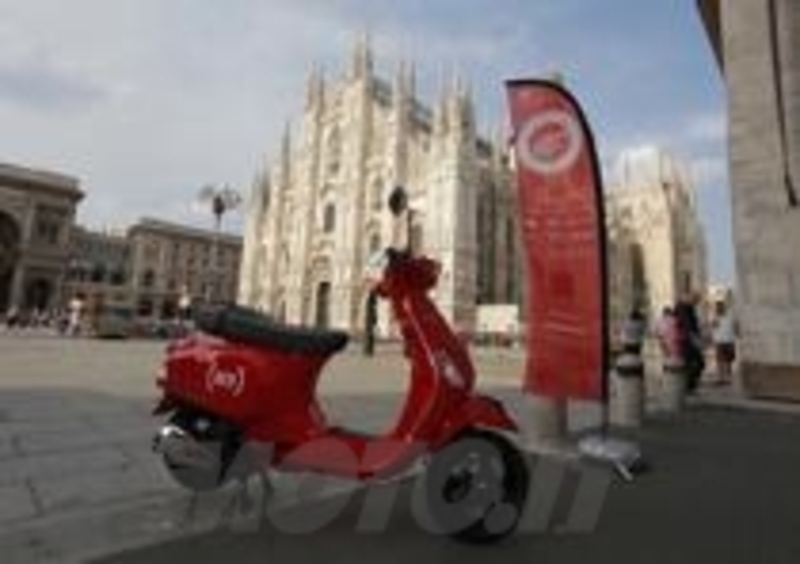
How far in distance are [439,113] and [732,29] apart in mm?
40095

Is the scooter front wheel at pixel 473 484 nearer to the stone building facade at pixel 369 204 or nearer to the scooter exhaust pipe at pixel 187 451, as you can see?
the scooter exhaust pipe at pixel 187 451

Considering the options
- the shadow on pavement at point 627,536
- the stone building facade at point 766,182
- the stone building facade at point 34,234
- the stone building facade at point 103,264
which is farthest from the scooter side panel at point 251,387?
the stone building facade at point 103,264

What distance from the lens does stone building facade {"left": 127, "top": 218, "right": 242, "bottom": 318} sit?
8356cm

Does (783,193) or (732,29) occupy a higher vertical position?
(732,29)

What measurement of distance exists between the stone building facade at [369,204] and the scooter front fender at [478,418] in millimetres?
43188

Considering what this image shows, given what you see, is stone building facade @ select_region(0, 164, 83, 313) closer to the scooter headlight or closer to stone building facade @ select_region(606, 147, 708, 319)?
stone building facade @ select_region(606, 147, 708, 319)

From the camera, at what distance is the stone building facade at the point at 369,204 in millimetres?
50344

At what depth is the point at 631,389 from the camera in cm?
835

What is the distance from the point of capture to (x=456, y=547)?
3.61 metres

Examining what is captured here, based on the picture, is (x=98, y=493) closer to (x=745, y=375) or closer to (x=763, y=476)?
(x=763, y=476)

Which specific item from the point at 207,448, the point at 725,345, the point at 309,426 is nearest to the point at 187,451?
the point at 207,448

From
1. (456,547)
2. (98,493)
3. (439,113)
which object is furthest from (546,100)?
(439,113)

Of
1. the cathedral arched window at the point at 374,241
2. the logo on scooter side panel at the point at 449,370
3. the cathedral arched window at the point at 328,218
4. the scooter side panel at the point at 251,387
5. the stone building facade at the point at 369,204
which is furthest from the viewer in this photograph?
the cathedral arched window at the point at 328,218

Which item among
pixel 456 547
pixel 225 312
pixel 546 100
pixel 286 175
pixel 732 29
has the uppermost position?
pixel 286 175
